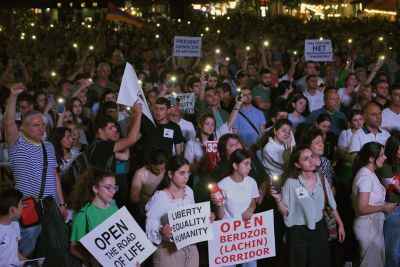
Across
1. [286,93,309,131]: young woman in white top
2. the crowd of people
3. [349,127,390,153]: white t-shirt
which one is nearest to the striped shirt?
the crowd of people

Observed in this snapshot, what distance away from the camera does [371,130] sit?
8.16 meters

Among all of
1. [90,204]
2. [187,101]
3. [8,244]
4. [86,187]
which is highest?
[187,101]

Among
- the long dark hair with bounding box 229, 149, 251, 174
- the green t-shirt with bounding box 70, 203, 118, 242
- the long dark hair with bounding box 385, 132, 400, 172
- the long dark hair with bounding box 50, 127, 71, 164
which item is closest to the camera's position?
the green t-shirt with bounding box 70, 203, 118, 242

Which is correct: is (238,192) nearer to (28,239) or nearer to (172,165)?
(172,165)

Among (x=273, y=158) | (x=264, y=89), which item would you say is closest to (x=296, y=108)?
(x=273, y=158)

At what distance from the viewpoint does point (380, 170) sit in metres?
6.92

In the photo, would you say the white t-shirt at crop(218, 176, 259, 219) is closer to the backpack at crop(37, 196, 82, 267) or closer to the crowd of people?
the crowd of people

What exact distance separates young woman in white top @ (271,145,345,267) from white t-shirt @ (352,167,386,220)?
1.28 ft

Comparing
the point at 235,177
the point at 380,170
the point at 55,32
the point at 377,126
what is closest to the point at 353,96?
the point at 377,126

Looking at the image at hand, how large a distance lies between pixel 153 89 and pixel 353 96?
10.7ft

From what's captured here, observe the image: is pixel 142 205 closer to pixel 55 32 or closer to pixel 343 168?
pixel 343 168

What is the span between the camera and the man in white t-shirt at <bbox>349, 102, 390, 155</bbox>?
26.1 feet

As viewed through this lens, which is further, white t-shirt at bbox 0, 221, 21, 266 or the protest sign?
the protest sign

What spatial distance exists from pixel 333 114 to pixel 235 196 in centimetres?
322
